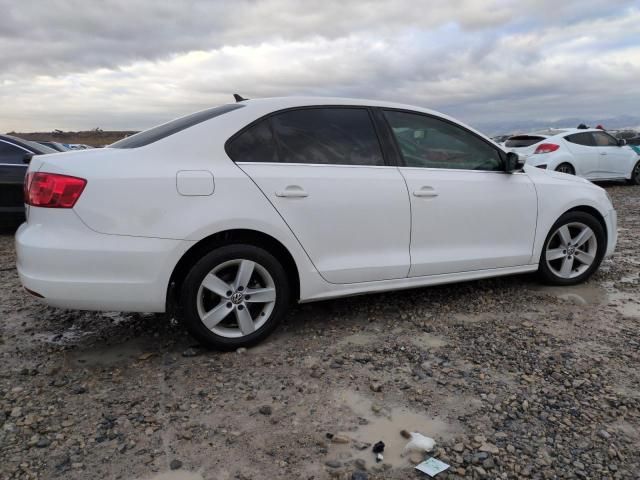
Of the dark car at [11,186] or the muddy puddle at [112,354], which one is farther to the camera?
the dark car at [11,186]

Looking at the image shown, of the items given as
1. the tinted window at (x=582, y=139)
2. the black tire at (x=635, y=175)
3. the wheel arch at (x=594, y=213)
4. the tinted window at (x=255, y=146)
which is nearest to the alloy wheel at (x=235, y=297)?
the tinted window at (x=255, y=146)

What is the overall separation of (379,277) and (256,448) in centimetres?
163

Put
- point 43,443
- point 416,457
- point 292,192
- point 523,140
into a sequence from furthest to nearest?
point 523,140
point 292,192
point 43,443
point 416,457

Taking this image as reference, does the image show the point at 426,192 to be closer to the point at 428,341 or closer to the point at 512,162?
the point at 512,162

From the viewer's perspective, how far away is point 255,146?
3285 mm

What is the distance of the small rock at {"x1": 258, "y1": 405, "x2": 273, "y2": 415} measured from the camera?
2.59m

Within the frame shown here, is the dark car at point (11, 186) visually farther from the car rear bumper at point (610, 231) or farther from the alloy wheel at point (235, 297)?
the car rear bumper at point (610, 231)

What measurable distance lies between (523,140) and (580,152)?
1262mm

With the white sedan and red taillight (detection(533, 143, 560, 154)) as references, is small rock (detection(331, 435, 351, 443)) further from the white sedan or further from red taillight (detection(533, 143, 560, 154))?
red taillight (detection(533, 143, 560, 154))

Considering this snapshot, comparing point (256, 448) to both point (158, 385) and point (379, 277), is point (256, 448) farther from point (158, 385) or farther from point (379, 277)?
point (379, 277)

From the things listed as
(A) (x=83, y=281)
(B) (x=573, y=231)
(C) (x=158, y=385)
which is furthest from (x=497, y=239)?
(A) (x=83, y=281)

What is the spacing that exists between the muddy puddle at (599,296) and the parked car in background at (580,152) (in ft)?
23.4

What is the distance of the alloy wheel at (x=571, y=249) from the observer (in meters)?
4.46

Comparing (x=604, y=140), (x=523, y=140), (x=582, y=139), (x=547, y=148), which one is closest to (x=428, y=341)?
(x=547, y=148)
